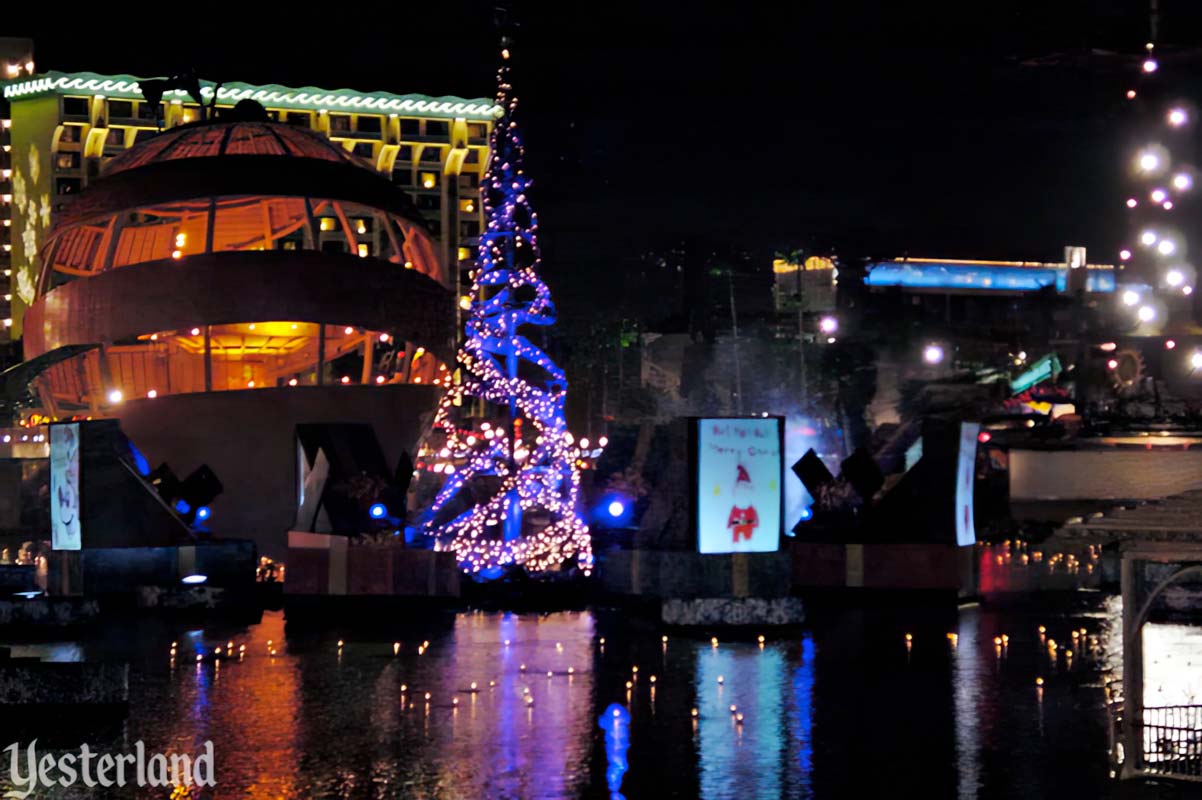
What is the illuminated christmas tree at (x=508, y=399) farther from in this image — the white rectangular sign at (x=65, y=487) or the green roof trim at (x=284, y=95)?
the green roof trim at (x=284, y=95)

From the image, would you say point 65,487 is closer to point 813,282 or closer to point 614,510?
point 614,510

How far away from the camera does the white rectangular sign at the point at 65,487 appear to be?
25875 millimetres

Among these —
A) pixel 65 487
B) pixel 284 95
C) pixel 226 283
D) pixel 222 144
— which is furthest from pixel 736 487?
pixel 284 95

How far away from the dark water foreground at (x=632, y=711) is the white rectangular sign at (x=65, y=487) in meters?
4.46

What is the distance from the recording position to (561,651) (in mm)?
19359

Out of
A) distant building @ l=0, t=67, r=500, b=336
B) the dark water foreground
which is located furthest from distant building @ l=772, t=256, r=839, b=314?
the dark water foreground

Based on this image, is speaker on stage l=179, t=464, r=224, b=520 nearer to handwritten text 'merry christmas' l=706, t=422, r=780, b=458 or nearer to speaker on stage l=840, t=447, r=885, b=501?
handwritten text 'merry christmas' l=706, t=422, r=780, b=458

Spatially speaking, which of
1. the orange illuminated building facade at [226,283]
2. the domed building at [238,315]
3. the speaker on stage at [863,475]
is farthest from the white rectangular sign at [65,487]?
the orange illuminated building facade at [226,283]

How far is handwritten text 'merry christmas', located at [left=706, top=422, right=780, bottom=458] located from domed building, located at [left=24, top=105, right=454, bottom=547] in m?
19.8

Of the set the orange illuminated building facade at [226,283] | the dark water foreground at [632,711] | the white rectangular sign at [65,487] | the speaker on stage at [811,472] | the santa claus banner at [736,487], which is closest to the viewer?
the dark water foreground at [632,711]

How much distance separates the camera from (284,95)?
10831 centimetres

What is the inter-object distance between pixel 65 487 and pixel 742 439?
11.4 metres

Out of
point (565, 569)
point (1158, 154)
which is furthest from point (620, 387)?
point (565, 569)

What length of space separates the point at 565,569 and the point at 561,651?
718cm
